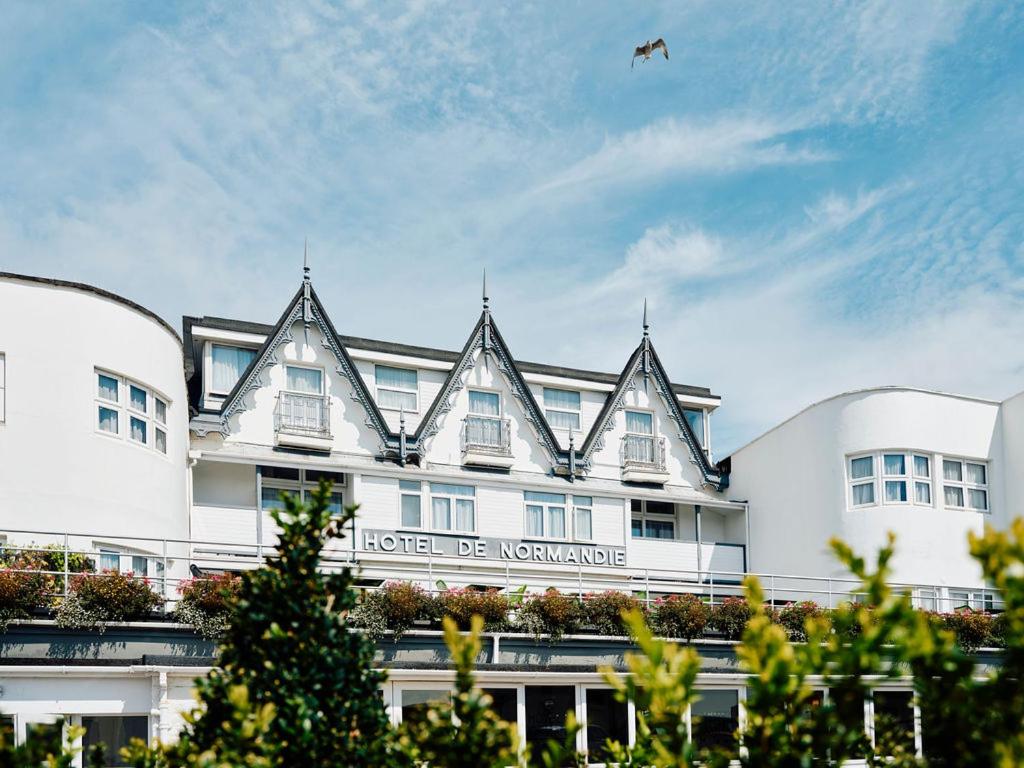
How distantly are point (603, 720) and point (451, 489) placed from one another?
14.5 meters

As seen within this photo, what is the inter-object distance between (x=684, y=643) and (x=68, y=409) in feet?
42.3

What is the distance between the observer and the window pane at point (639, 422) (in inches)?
1594

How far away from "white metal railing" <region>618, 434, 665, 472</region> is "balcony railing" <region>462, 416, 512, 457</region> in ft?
13.0

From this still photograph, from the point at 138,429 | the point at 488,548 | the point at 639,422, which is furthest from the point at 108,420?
the point at 639,422

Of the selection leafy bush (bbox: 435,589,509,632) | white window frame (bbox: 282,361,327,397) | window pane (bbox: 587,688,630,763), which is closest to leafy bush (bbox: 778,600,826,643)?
window pane (bbox: 587,688,630,763)

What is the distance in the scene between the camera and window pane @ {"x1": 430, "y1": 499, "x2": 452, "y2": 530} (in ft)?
117

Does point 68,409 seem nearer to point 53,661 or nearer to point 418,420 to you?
point 53,661

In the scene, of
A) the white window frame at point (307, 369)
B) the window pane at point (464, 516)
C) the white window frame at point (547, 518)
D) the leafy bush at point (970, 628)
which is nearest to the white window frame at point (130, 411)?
the white window frame at point (307, 369)

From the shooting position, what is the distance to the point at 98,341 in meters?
26.8

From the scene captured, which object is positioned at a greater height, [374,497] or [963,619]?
[374,497]

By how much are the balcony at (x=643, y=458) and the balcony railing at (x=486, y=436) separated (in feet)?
12.9

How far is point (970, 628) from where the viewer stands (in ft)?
95.8

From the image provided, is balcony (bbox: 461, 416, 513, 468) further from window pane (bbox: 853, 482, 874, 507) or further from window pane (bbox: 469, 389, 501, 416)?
window pane (bbox: 853, 482, 874, 507)

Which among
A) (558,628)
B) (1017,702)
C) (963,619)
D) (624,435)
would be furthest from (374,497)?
(1017,702)
